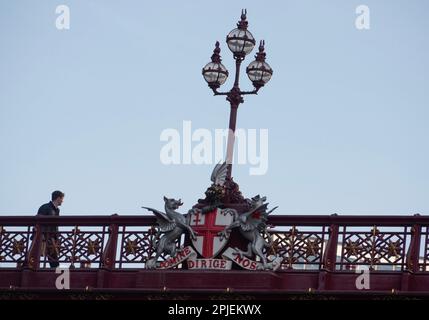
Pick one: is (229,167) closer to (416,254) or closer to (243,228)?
(243,228)

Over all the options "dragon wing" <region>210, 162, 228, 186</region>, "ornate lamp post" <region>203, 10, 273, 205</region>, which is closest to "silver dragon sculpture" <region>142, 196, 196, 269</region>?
"dragon wing" <region>210, 162, 228, 186</region>

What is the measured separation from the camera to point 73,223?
119 ft

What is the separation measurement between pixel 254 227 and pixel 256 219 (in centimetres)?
19

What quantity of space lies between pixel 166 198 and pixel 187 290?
1.92m

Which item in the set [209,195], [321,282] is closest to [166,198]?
[209,195]

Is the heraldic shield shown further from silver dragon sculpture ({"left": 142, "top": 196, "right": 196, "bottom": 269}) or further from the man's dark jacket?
the man's dark jacket

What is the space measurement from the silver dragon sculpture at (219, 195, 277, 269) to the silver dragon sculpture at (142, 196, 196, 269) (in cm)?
83

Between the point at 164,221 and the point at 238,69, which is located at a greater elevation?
the point at 238,69

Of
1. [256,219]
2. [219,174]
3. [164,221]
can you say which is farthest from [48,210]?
[256,219]

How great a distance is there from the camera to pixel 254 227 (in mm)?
34625

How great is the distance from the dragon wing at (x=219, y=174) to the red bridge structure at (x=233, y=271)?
4.21 ft

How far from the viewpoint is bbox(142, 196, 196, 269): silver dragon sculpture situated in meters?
35.2

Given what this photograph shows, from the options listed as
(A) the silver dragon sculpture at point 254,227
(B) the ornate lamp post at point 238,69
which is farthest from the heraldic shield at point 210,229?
(B) the ornate lamp post at point 238,69

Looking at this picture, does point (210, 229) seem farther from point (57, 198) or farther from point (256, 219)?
point (57, 198)
